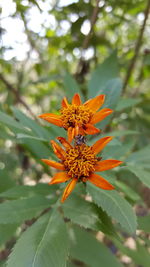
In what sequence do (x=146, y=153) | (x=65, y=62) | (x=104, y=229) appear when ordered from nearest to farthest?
1. (x=104, y=229)
2. (x=146, y=153)
3. (x=65, y=62)

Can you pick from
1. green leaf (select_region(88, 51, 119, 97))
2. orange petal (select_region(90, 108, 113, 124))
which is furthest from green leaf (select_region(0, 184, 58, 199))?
green leaf (select_region(88, 51, 119, 97))

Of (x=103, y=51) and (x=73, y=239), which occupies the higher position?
(x=103, y=51)

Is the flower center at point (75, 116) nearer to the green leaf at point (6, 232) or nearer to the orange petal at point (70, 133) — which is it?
the orange petal at point (70, 133)

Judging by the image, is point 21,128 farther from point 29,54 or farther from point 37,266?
point 29,54

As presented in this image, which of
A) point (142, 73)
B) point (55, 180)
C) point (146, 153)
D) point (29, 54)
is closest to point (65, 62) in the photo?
point (29, 54)

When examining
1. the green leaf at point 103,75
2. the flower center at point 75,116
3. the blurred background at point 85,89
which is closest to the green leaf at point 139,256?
the blurred background at point 85,89

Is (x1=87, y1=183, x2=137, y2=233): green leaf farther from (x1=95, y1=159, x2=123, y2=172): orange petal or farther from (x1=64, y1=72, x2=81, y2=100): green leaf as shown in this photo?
(x1=64, y1=72, x2=81, y2=100): green leaf

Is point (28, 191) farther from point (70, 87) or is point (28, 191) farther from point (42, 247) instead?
point (70, 87)
